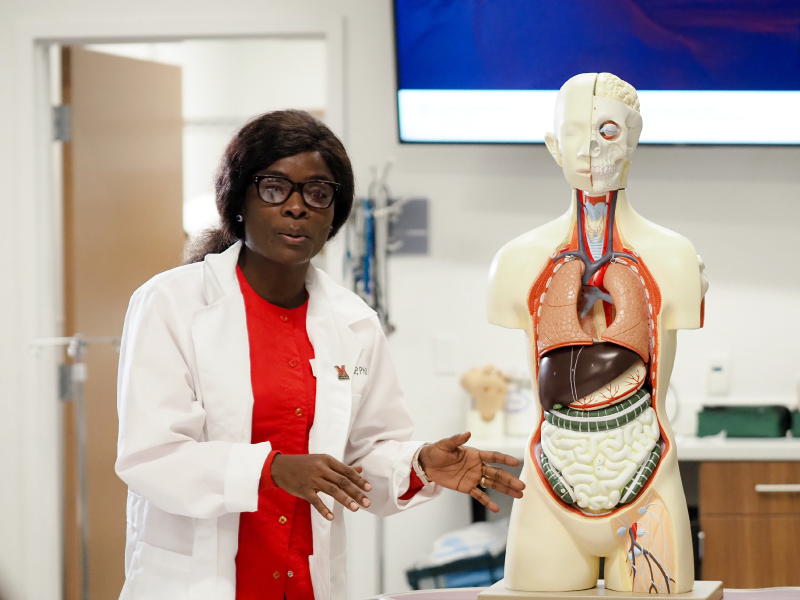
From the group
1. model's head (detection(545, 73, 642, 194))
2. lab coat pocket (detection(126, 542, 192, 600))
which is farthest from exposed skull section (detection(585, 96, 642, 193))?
lab coat pocket (detection(126, 542, 192, 600))

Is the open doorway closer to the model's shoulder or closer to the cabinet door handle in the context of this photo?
the model's shoulder

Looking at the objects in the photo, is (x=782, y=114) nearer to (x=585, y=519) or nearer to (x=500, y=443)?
(x=500, y=443)

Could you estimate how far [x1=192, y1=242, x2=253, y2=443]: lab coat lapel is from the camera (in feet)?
4.94

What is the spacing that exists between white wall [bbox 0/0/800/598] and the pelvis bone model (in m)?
1.59

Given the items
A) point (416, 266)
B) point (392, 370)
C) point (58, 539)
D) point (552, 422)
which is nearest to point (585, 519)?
point (552, 422)

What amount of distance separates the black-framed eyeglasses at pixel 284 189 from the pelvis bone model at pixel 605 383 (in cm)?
49

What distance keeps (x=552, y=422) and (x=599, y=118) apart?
0.59 metres

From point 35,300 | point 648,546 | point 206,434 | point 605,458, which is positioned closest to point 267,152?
A: point 206,434

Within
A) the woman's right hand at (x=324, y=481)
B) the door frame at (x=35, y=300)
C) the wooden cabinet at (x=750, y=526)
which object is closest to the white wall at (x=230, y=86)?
the door frame at (x=35, y=300)

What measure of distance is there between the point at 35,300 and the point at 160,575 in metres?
2.23

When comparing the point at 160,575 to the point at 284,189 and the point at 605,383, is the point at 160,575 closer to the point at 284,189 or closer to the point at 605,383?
the point at 284,189

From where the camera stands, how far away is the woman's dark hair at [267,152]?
156 centimetres

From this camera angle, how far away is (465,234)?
3.39m

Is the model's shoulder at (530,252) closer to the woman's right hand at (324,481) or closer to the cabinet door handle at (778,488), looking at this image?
the woman's right hand at (324,481)
